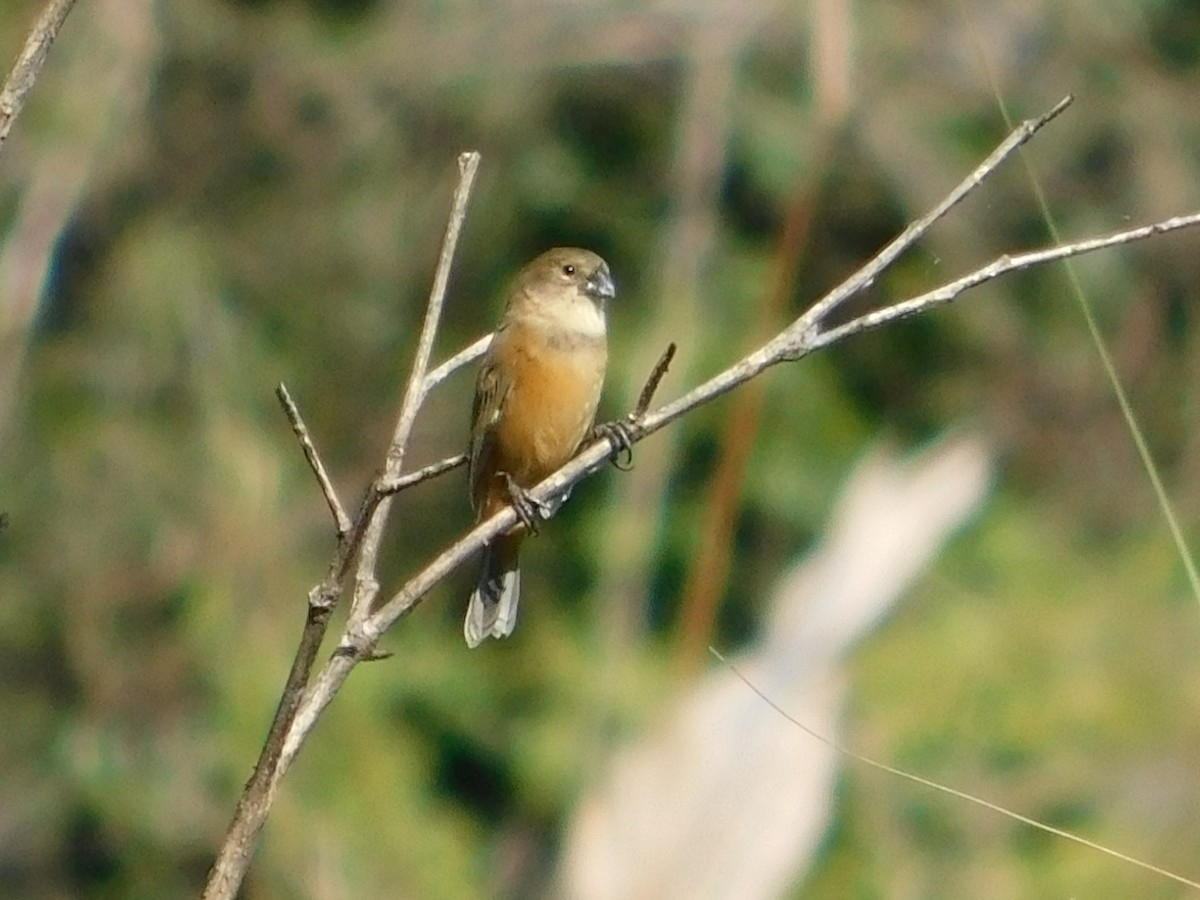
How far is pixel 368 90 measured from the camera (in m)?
8.04

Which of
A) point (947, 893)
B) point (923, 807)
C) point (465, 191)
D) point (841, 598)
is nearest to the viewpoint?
point (465, 191)

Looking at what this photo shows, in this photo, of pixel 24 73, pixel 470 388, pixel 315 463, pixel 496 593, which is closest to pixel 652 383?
pixel 315 463

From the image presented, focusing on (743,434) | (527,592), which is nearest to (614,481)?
(527,592)

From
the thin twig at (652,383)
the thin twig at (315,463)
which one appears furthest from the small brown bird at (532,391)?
the thin twig at (315,463)

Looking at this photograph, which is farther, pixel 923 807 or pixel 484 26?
pixel 484 26

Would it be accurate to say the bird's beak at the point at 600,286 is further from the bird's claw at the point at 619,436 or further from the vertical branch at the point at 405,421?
the vertical branch at the point at 405,421

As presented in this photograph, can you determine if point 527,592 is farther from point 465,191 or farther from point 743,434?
point 465,191

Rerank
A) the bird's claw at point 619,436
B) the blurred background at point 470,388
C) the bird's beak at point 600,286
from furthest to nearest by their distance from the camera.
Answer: the blurred background at point 470,388
the bird's beak at point 600,286
the bird's claw at point 619,436

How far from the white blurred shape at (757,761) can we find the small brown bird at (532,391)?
632 mm

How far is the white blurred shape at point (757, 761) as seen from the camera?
298cm

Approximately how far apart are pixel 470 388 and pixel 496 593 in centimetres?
338

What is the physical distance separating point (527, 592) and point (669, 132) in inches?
76.4

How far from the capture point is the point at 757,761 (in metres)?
3.29

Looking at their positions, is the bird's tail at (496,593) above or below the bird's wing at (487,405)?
below
